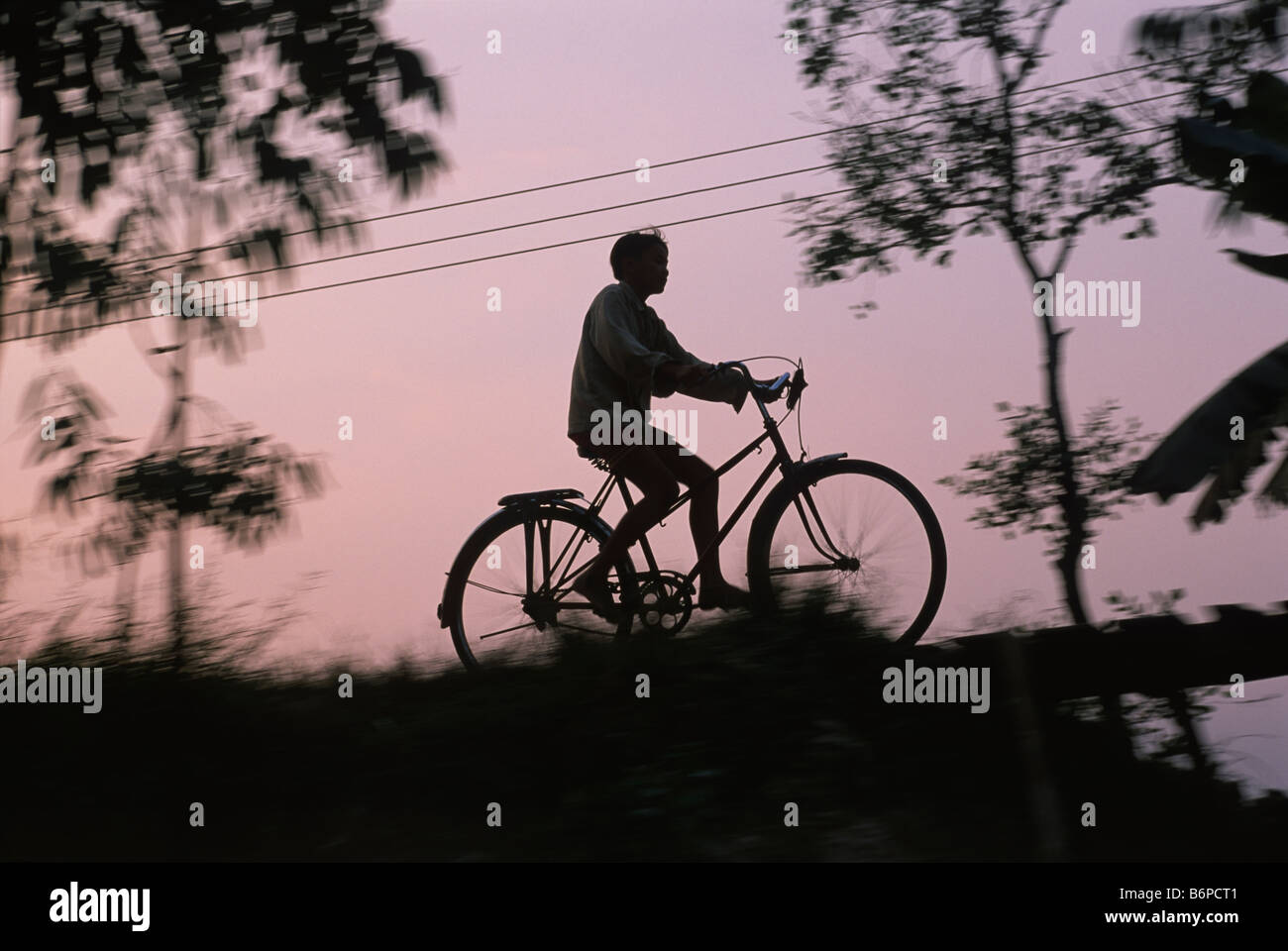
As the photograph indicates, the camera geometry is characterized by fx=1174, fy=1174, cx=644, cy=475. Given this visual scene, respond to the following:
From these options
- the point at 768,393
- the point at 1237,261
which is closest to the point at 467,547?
the point at 768,393

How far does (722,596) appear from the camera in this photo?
4.95 m

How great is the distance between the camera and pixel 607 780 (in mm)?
4289

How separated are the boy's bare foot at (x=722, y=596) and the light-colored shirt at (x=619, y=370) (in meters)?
0.76

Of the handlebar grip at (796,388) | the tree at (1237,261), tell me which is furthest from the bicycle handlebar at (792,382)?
the tree at (1237,261)

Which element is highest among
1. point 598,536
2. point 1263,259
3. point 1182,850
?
point 1263,259

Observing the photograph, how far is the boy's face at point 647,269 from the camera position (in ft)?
16.9

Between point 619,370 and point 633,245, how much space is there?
0.61m

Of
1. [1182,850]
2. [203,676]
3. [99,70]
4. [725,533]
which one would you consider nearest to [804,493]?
[725,533]

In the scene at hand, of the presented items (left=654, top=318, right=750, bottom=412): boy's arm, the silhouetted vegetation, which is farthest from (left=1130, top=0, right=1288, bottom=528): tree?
(left=654, top=318, right=750, bottom=412): boy's arm

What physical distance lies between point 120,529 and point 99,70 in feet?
6.50

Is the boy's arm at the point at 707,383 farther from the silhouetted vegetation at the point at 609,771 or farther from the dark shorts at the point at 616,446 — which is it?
the silhouetted vegetation at the point at 609,771

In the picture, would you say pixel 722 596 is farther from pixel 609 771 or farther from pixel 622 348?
pixel 622 348

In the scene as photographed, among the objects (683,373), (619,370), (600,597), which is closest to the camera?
(683,373)
